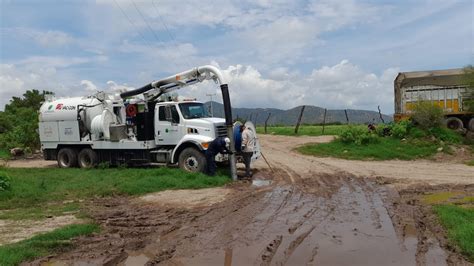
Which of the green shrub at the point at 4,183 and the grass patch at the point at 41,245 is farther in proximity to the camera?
the green shrub at the point at 4,183

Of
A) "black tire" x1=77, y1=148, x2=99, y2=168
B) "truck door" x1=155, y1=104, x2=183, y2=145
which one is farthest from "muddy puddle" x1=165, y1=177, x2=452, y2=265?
"black tire" x1=77, y1=148, x2=99, y2=168

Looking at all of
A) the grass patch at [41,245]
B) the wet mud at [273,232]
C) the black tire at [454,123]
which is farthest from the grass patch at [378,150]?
the grass patch at [41,245]

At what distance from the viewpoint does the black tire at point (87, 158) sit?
17.9m

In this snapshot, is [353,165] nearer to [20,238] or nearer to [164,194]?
[164,194]

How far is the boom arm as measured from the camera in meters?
14.1

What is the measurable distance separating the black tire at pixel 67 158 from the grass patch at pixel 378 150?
35.7 ft

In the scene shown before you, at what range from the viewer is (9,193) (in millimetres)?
11711

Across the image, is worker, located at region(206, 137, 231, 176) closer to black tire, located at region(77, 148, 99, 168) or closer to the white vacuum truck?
the white vacuum truck

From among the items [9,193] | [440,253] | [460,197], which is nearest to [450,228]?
[440,253]

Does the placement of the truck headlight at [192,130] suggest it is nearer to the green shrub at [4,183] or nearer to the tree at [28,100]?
the green shrub at [4,183]

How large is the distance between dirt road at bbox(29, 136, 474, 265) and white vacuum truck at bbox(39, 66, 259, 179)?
2.49 m

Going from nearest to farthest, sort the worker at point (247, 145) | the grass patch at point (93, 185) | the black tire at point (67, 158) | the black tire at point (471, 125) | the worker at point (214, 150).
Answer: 1. the grass patch at point (93, 185)
2. the worker at point (214, 150)
3. the worker at point (247, 145)
4. the black tire at point (67, 158)
5. the black tire at point (471, 125)

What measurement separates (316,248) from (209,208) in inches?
150

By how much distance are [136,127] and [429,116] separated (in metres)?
14.7
